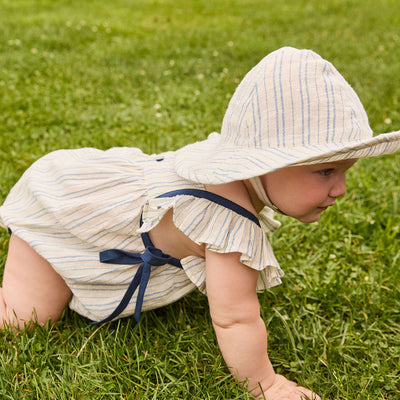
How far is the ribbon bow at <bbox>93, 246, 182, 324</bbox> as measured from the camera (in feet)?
6.65

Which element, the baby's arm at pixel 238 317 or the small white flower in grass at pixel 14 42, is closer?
the baby's arm at pixel 238 317

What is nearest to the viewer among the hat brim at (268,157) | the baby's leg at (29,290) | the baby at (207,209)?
the hat brim at (268,157)

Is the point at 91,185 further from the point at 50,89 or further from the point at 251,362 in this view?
the point at 50,89

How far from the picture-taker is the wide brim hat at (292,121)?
1.56m

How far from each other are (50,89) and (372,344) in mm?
3640

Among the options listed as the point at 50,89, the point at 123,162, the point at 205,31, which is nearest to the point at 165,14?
the point at 205,31

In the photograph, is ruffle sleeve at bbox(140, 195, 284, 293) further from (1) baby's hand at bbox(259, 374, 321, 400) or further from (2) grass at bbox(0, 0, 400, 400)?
(2) grass at bbox(0, 0, 400, 400)

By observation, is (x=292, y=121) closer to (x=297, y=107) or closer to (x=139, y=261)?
(x=297, y=107)

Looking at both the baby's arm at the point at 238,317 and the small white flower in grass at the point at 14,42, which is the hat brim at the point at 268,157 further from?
the small white flower in grass at the point at 14,42

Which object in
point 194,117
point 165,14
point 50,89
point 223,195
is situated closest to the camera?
point 223,195

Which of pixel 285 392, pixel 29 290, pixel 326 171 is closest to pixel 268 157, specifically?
pixel 326 171

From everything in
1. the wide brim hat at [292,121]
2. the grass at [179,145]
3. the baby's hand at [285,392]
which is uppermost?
the wide brim hat at [292,121]

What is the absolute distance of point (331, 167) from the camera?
5.48 ft

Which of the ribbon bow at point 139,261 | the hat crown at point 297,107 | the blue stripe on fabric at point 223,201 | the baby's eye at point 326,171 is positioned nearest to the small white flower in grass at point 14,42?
the ribbon bow at point 139,261
